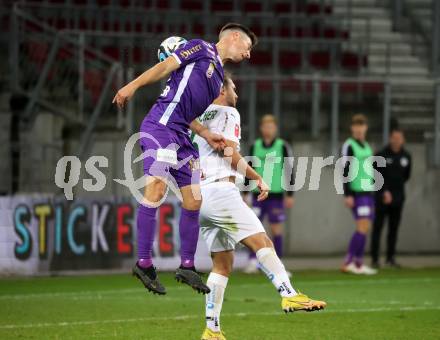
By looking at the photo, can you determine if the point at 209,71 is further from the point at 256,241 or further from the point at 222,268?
the point at 222,268

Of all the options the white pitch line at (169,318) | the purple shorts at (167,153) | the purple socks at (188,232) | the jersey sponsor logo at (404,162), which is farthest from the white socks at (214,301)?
the jersey sponsor logo at (404,162)

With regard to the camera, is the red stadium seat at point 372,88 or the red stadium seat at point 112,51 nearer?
the red stadium seat at point 372,88

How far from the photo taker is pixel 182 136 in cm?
859

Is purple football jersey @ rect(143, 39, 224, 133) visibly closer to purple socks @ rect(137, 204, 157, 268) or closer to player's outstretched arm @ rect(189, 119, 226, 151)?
player's outstretched arm @ rect(189, 119, 226, 151)

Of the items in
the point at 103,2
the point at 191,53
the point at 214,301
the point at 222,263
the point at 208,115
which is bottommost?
the point at 214,301

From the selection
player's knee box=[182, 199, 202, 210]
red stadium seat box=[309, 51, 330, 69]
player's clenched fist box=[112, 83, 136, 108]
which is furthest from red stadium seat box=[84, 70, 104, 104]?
player's clenched fist box=[112, 83, 136, 108]

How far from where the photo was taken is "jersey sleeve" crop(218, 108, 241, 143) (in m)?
9.00

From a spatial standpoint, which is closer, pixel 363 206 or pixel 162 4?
pixel 363 206

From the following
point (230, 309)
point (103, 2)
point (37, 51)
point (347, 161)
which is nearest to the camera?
point (230, 309)

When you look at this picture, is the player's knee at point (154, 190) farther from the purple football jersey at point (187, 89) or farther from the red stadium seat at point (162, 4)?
the red stadium seat at point (162, 4)

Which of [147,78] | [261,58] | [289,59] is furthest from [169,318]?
[289,59]

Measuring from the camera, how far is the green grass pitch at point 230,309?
10008 mm

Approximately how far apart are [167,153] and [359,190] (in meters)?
8.14

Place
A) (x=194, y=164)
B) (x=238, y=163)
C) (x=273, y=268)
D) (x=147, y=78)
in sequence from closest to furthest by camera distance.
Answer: (x=147, y=78)
(x=273, y=268)
(x=194, y=164)
(x=238, y=163)
